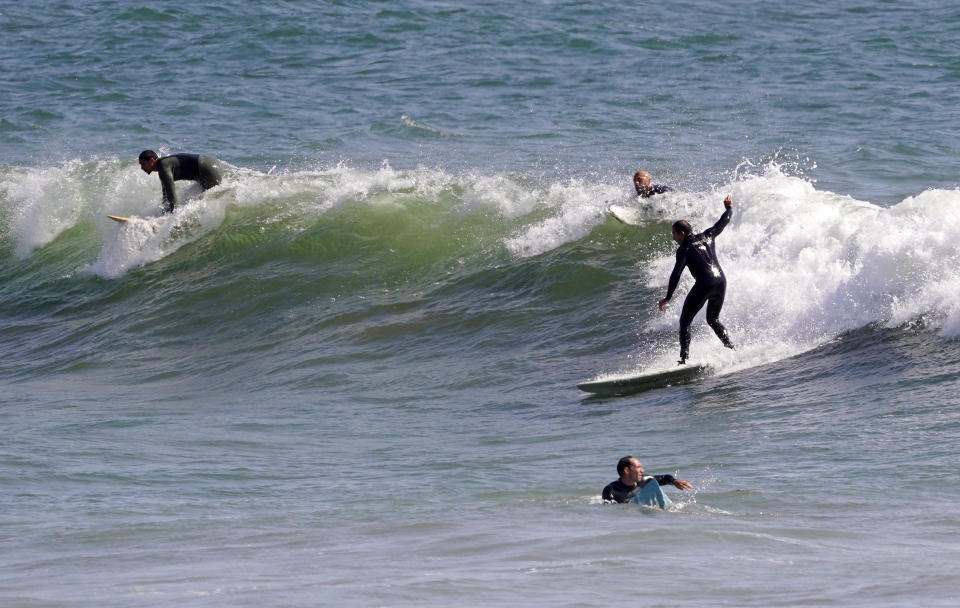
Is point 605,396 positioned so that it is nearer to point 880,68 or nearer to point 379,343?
point 379,343

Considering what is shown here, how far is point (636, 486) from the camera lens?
27.7 feet

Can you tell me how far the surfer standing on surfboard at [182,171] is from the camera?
1647cm

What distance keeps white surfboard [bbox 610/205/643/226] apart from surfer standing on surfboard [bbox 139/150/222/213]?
5321 mm

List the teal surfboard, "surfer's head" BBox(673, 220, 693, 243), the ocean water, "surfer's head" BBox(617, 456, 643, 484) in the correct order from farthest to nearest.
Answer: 1. "surfer's head" BBox(673, 220, 693, 243)
2. "surfer's head" BBox(617, 456, 643, 484)
3. the teal surfboard
4. the ocean water

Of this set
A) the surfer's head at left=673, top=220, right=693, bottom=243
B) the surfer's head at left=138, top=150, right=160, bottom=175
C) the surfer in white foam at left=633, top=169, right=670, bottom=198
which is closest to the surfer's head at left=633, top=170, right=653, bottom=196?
the surfer in white foam at left=633, top=169, right=670, bottom=198

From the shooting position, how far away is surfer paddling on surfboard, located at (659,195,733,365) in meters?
11.9

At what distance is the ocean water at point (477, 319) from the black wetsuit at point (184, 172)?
0.68 m

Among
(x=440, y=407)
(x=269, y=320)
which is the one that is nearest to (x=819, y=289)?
(x=440, y=407)

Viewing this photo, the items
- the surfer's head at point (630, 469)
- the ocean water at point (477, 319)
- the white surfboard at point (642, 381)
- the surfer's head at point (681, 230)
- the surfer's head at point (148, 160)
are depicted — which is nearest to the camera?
the ocean water at point (477, 319)

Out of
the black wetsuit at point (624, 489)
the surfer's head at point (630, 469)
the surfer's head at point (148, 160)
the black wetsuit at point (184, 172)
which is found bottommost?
the black wetsuit at point (624, 489)

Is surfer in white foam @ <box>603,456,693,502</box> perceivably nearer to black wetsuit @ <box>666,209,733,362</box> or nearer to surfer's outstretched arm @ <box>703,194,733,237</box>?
black wetsuit @ <box>666,209,733,362</box>

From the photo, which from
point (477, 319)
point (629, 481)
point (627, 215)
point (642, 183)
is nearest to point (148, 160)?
point (477, 319)

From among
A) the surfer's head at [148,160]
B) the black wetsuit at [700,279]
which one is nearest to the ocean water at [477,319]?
the black wetsuit at [700,279]

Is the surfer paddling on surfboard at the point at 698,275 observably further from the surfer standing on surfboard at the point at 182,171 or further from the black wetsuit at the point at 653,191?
the surfer standing on surfboard at the point at 182,171
